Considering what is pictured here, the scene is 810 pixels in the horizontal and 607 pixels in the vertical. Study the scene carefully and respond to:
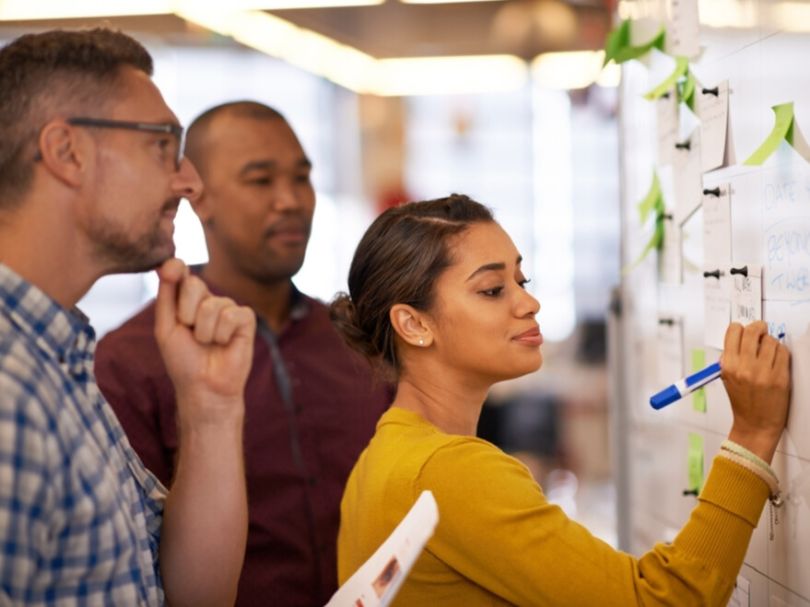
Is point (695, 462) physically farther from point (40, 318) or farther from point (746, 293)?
point (40, 318)

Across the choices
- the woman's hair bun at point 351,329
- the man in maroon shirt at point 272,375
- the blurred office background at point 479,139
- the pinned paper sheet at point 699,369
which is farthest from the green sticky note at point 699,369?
the blurred office background at point 479,139

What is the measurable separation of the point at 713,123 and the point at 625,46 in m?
0.61

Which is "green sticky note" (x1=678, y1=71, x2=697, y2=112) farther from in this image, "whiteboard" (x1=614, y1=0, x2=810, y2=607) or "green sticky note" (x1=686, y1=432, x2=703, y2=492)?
"green sticky note" (x1=686, y1=432, x2=703, y2=492)

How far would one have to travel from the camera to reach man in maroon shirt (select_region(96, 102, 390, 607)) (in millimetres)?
2328

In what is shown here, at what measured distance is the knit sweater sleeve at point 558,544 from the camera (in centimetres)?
145

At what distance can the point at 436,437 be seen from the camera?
161cm

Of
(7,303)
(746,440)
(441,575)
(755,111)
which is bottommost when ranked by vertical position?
(441,575)

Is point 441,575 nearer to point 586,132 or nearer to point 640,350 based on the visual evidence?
point 640,350

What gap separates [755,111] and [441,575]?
0.87m

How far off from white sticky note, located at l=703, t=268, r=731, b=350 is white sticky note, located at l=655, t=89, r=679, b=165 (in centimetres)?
32

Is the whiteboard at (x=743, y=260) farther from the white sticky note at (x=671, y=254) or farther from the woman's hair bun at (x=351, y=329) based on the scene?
the woman's hair bun at (x=351, y=329)

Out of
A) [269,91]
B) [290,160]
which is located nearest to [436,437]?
[290,160]

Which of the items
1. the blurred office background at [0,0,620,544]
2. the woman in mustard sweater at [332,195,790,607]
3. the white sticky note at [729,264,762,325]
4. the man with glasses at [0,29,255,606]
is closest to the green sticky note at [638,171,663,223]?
the white sticky note at [729,264,762,325]

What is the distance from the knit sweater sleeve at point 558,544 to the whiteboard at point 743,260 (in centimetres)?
17
